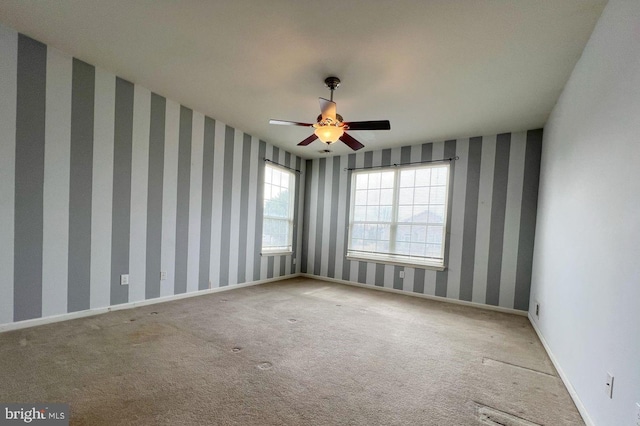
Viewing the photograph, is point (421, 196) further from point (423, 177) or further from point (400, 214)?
point (400, 214)

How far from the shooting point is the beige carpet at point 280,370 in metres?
1.58

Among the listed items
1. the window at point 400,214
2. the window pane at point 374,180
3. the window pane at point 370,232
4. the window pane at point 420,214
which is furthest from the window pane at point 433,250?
the window pane at point 374,180

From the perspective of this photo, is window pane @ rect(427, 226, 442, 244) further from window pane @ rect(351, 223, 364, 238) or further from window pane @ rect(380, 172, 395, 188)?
window pane @ rect(351, 223, 364, 238)

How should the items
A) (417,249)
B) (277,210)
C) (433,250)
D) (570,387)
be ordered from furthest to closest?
(277,210) → (417,249) → (433,250) → (570,387)

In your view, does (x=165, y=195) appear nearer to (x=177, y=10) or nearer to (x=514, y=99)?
(x=177, y=10)

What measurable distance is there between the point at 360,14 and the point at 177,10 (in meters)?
1.39

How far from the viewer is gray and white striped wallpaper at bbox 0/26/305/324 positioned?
96.3 inches

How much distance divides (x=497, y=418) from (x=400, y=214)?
3.52 meters

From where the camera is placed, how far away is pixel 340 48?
2297 millimetres

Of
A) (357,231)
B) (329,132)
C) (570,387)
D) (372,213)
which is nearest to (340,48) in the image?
(329,132)

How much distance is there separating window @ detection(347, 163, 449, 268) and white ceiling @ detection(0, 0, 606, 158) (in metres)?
1.39

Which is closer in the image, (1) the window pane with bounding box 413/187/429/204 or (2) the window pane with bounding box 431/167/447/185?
(2) the window pane with bounding box 431/167/447/185

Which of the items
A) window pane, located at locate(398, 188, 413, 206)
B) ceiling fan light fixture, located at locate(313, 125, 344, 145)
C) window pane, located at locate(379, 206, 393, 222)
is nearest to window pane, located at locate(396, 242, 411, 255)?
window pane, located at locate(379, 206, 393, 222)

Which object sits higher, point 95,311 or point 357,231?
point 357,231
